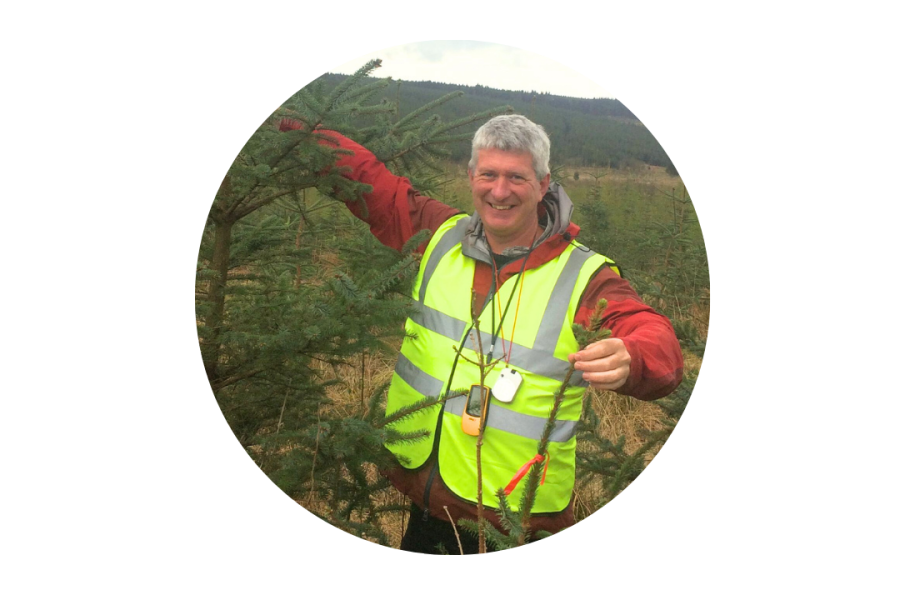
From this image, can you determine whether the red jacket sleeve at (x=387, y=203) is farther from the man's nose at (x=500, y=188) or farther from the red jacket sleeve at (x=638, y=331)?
the red jacket sleeve at (x=638, y=331)

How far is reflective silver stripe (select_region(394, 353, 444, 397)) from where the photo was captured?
2395mm

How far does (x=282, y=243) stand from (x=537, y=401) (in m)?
1.23

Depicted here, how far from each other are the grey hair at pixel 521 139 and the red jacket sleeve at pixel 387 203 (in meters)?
0.32

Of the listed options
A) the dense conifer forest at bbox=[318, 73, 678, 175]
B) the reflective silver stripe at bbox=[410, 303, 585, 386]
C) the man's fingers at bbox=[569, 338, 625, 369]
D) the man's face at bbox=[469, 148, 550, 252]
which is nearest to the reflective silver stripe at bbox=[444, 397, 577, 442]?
the reflective silver stripe at bbox=[410, 303, 585, 386]

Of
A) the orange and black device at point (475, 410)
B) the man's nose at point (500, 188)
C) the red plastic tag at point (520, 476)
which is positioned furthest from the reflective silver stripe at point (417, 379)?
the man's nose at point (500, 188)

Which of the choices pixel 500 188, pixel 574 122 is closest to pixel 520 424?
pixel 500 188

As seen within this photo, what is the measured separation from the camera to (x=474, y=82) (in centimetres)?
255

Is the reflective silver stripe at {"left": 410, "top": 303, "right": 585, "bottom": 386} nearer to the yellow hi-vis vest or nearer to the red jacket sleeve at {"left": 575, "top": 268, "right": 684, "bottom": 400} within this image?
the yellow hi-vis vest

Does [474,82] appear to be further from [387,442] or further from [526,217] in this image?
[387,442]

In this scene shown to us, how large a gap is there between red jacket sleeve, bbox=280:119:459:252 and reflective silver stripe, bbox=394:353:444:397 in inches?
16.6

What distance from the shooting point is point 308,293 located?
2494 millimetres

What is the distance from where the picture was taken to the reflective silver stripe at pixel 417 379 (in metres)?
2.39

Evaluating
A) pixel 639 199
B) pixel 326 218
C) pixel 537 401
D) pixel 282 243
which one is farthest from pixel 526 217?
pixel 282 243

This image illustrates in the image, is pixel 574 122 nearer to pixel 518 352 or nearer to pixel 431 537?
pixel 518 352
